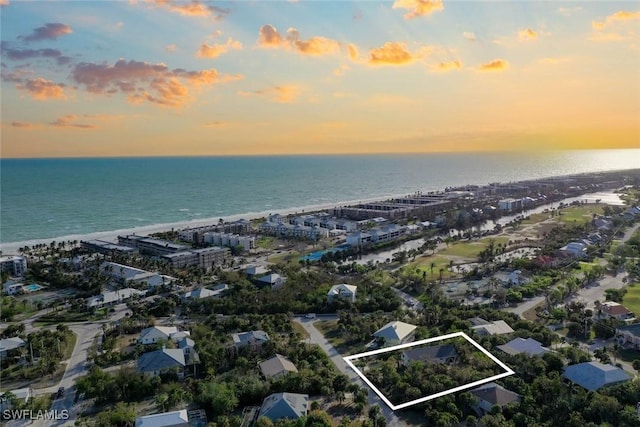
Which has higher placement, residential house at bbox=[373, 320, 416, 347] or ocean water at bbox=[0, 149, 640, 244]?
ocean water at bbox=[0, 149, 640, 244]

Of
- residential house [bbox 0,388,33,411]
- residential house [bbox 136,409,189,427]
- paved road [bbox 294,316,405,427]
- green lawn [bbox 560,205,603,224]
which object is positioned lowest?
paved road [bbox 294,316,405,427]

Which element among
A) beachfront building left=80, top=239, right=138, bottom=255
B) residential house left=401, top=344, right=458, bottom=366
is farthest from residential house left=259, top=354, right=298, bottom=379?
beachfront building left=80, top=239, right=138, bottom=255

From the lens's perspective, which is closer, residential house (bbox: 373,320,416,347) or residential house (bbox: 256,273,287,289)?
residential house (bbox: 373,320,416,347)

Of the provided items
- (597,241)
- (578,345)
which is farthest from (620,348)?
(597,241)

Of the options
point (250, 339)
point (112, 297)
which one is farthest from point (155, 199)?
point (250, 339)

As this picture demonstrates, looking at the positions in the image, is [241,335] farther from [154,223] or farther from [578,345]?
[154,223]

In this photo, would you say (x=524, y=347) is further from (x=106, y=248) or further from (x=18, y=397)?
(x=106, y=248)

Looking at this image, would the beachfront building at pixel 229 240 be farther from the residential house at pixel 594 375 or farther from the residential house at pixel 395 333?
the residential house at pixel 594 375

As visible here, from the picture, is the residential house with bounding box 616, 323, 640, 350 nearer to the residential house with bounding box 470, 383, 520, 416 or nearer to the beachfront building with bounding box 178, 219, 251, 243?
the residential house with bounding box 470, 383, 520, 416
